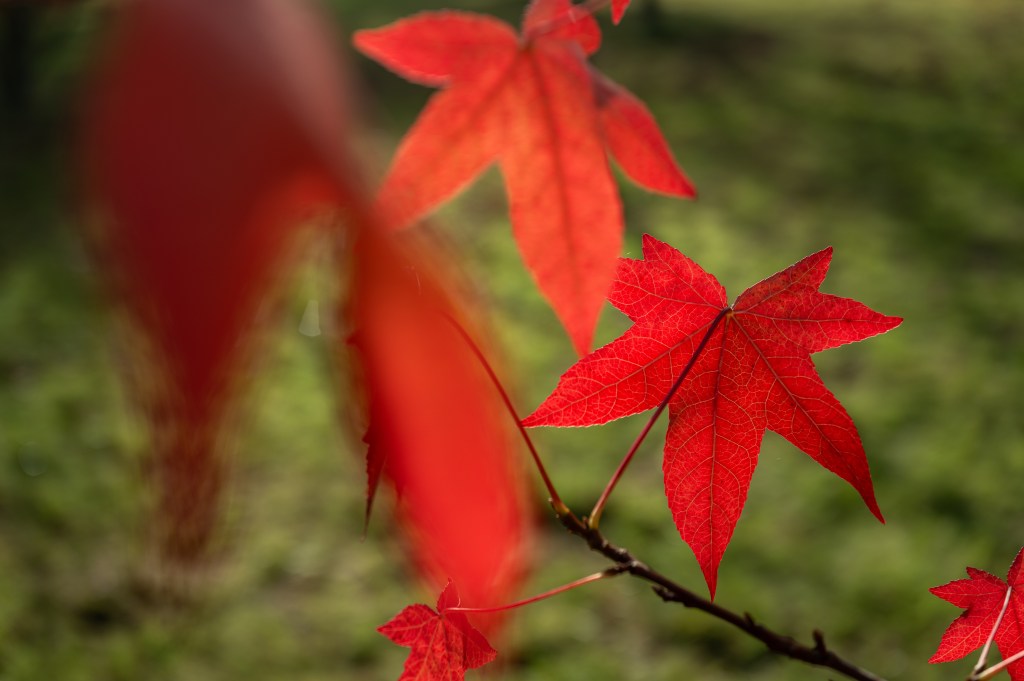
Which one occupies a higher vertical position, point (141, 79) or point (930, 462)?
point (141, 79)

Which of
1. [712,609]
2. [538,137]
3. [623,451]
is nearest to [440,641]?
[712,609]

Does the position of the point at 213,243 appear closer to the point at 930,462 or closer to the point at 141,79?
A: the point at 141,79

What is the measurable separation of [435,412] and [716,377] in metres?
0.30

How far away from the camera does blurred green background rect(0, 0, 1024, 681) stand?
188 cm

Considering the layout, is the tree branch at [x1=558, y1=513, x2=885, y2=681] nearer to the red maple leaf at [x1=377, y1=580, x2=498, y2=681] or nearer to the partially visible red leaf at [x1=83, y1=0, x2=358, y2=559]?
the red maple leaf at [x1=377, y1=580, x2=498, y2=681]

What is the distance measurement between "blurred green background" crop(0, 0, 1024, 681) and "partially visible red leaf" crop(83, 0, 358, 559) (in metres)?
0.61

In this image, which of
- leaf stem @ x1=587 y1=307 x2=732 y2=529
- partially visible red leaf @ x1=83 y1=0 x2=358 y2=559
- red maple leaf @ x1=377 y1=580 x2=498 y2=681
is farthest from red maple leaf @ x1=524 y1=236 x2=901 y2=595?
partially visible red leaf @ x1=83 y1=0 x2=358 y2=559

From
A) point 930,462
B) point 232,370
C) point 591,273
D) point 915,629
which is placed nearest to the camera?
point 232,370

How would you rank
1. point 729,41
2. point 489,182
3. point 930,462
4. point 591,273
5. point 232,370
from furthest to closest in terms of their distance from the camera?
point 729,41, point 489,182, point 930,462, point 591,273, point 232,370

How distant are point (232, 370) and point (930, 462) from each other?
95.3 inches

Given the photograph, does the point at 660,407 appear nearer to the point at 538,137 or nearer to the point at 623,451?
the point at 538,137

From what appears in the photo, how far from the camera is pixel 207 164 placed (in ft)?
0.63

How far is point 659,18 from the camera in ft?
18.2

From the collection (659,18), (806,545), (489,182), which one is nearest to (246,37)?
(806,545)
